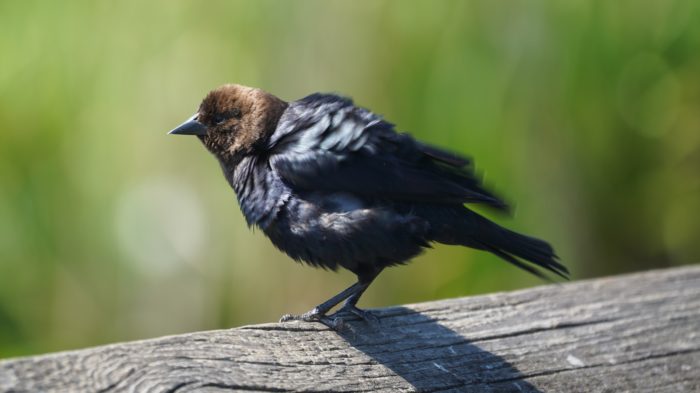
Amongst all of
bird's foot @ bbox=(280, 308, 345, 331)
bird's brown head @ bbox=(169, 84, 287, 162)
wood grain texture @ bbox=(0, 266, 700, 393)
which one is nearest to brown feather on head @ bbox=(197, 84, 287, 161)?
bird's brown head @ bbox=(169, 84, 287, 162)

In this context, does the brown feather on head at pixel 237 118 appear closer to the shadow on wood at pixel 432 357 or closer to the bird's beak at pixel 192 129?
the bird's beak at pixel 192 129

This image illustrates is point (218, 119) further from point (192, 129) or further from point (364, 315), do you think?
point (364, 315)

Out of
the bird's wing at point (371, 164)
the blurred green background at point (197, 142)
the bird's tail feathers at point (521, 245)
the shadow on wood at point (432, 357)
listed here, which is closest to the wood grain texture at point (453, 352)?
the shadow on wood at point (432, 357)

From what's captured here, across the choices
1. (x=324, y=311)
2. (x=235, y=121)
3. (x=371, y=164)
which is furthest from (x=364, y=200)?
(x=235, y=121)

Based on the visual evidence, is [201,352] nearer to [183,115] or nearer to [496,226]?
[496,226]

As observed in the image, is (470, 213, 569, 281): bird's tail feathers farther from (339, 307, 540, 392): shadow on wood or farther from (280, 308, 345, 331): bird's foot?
(280, 308, 345, 331): bird's foot

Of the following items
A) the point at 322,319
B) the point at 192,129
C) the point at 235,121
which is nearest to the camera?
the point at 322,319

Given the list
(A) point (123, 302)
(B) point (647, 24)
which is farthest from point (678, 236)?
(A) point (123, 302)
